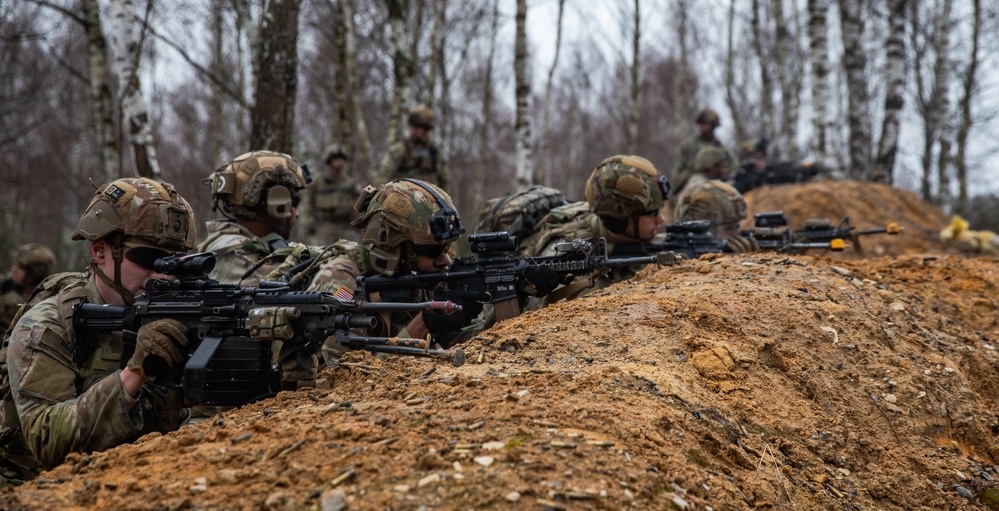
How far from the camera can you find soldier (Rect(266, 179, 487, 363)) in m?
5.09

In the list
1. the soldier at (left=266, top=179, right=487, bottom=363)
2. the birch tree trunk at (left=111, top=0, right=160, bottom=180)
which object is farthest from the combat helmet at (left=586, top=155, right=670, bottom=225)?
the birch tree trunk at (left=111, top=0, right=160, bottom=180)

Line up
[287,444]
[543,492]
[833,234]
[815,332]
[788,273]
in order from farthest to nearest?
1. [833,234]
2. [788,273]
3. [815,332]
4. [287,444]
5. [543,492]

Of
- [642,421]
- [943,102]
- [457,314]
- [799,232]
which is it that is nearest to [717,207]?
[799,232]

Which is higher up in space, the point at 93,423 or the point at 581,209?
the point at 581,209

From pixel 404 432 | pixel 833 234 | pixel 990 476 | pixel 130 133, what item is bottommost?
pixel 990 476

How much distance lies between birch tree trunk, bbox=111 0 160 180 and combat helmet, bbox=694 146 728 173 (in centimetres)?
889

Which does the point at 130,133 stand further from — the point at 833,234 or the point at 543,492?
the point at 833,234

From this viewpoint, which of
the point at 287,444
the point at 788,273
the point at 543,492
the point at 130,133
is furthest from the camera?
the point at 130,133

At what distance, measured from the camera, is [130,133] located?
7.76 metres

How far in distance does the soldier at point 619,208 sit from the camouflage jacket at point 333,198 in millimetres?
7687

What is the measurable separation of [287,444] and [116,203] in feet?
6.10

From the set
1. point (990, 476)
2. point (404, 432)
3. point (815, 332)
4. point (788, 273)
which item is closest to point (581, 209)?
point (788, 273)

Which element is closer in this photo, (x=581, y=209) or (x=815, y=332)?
(x=815, y=332)

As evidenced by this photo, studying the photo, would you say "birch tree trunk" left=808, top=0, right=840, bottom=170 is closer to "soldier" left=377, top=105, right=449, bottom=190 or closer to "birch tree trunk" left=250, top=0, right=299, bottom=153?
"soldier" left=377, top=105, right=449, bottom=190
